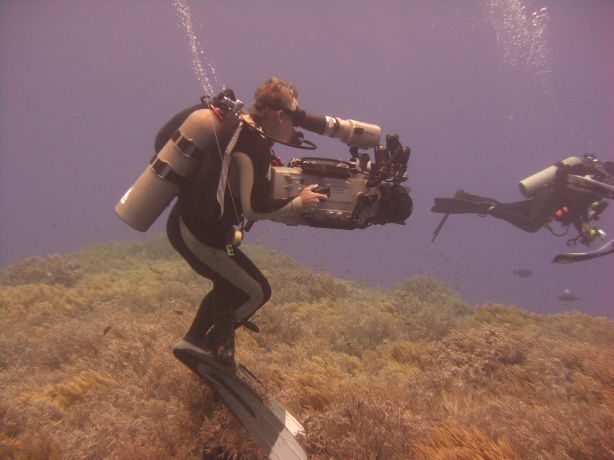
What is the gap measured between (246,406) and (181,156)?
2.41 m

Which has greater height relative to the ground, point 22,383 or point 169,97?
point 169,97

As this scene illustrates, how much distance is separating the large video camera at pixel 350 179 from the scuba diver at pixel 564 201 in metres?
9.99

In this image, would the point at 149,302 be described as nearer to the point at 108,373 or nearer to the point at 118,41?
the point at 108,373

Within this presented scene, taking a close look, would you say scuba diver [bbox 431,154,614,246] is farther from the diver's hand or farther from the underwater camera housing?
the diver's hand

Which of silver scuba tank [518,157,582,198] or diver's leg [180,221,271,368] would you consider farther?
silver scuba tank [518,157,582,198]

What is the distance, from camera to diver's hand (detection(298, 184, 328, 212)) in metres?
3.44

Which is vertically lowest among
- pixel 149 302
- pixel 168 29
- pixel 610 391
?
pixel 149 302

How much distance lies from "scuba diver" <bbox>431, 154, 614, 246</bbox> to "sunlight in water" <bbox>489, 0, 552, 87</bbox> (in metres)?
76.9

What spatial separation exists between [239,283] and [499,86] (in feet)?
468

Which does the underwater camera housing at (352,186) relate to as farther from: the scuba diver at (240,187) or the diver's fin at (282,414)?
the diver's fin at (282,414)

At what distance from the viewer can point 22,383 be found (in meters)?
5.70

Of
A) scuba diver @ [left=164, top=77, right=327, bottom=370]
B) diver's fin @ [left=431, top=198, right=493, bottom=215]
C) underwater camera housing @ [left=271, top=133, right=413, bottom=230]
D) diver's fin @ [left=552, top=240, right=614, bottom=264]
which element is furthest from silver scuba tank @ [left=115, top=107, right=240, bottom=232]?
diver's fin @ [left=431, top=198, right=493, bottom=215]

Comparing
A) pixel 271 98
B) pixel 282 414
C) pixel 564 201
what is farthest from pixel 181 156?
pixel 564 201

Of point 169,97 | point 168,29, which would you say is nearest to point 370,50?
point 168,29
